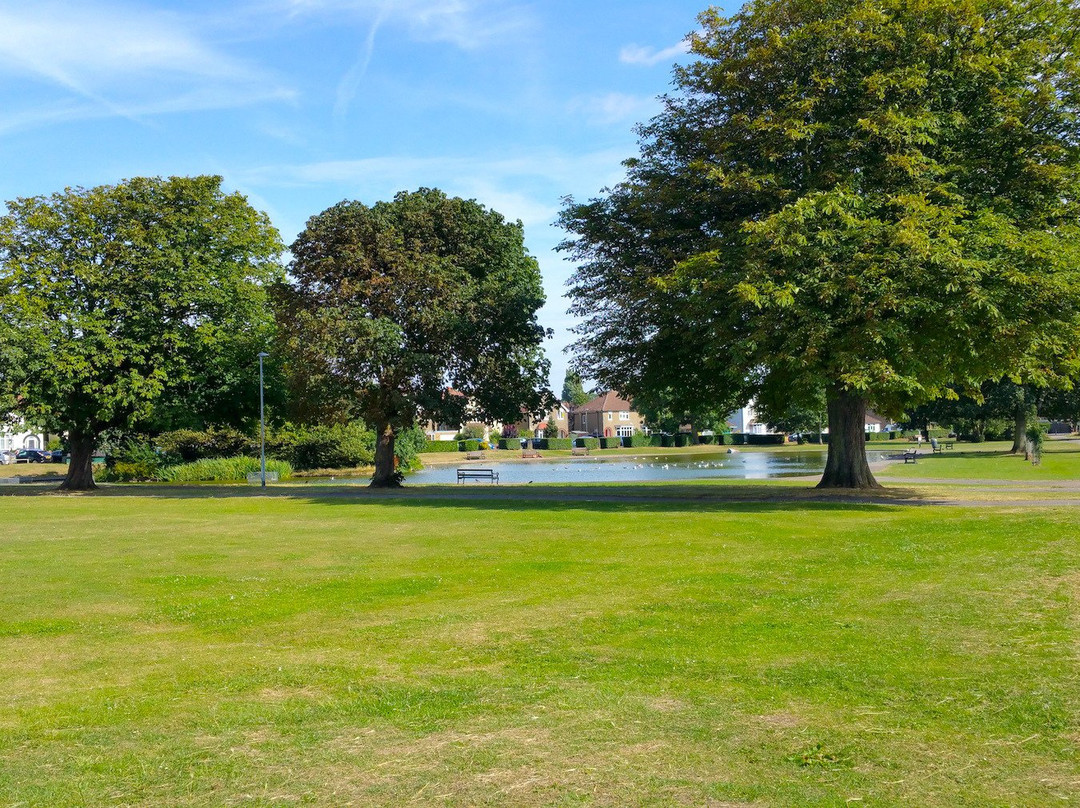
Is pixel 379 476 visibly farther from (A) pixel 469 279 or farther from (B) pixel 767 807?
(B) pixel 767 807

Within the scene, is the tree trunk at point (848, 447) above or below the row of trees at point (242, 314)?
below

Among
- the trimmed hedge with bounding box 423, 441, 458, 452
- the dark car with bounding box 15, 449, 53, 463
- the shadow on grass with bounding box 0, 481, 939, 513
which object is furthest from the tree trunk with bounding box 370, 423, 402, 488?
the dark car with bounding box 15, 449, 53, 463

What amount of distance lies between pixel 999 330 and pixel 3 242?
38.1 metres

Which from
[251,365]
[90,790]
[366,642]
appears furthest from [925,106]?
[251,365]

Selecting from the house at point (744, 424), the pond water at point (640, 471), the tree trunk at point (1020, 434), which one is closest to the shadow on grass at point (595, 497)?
the pond water at point (640, 471)

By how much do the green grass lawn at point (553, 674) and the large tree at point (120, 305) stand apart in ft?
74.9

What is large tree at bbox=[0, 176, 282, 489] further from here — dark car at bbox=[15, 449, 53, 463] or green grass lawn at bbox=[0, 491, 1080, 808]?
dark car at bbox=[15, 449, 53, 463]

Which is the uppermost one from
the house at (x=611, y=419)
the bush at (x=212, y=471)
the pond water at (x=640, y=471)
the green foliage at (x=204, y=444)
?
the house at (x=611, y=419)

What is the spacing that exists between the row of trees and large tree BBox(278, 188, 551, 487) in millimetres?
75

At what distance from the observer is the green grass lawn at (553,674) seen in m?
5.65

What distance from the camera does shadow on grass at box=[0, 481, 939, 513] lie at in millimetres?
24938

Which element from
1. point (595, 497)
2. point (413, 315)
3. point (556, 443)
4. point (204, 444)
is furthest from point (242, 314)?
point (556, 443)

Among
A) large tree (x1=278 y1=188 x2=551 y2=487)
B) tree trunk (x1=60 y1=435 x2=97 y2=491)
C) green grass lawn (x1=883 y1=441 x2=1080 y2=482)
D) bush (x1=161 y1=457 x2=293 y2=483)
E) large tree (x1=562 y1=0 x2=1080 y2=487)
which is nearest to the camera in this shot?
large tree (x1=562 y1=0 x2=1080 y2=487)

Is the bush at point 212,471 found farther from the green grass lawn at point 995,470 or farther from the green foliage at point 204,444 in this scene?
the green grass lawn at point 995,470
